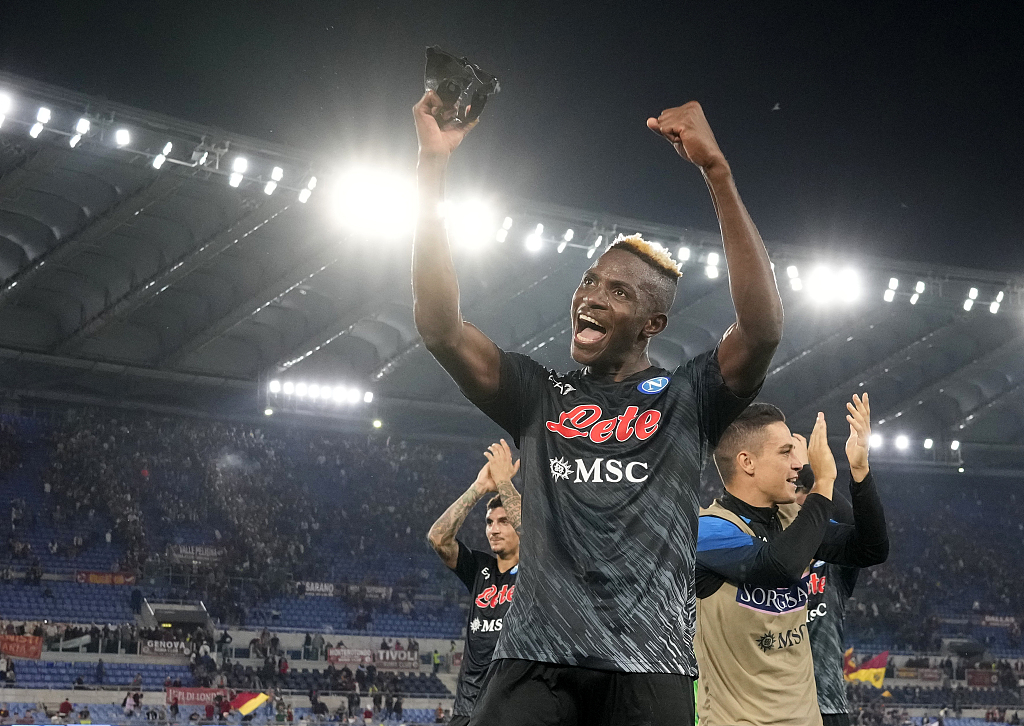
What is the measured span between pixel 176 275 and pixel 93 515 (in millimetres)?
7147

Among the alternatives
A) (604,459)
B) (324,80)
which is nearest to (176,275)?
(324,80)

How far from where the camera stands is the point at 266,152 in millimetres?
21938

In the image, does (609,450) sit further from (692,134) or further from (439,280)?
(692,134)

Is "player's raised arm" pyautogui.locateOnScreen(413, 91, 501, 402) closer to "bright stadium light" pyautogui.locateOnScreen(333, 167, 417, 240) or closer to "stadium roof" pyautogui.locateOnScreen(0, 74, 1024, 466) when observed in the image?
"stadium roof" pyautogui.locateOnScreen(0, 74, 1024, 466)

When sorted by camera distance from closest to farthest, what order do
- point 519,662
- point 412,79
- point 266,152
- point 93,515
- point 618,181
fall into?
point 519,662 < point 412,79 < point 266,152 < point 618,181 < point 93,515

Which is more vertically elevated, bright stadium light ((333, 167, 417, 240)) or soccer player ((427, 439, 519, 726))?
bright stadium light ((333, 167, 417, 240))

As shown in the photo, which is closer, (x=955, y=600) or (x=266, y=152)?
(x=266, y=152)

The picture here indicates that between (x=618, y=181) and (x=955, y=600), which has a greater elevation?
(x=618, y=181)

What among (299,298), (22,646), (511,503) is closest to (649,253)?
(511,503)

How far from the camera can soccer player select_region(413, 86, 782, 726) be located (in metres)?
2.68

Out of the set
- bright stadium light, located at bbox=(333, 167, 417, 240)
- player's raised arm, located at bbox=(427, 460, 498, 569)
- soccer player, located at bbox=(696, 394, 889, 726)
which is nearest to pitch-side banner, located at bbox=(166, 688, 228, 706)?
bright stadium light, located at bbox=(333, 167, 417, 240)

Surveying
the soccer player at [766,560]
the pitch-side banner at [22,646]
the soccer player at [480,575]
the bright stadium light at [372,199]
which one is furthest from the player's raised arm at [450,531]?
the pitch-side banner at [22,646]

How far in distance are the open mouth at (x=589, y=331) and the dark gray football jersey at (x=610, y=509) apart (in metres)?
0.13

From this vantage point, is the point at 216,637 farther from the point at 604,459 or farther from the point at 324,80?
the point at 604,459
